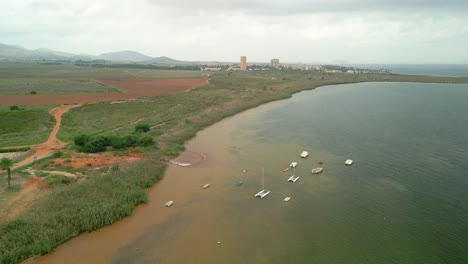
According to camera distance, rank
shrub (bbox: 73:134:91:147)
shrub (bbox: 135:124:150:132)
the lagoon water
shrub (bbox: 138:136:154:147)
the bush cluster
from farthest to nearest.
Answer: shrub (bbox: 135:124:150:132)
shrub (bbox: 138:136:154:147)
shrub (bbox: 73:134:91:147)
the bush cluster
the lagoon water

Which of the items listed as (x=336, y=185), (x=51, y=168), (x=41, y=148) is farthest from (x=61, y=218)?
(x=336, y=185)

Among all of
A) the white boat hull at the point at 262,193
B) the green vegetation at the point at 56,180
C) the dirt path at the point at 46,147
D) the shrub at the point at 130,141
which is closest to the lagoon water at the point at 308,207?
the white boat hull at the point at 262,193

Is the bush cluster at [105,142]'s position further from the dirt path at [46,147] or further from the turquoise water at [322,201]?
the turquoise water at [322,201]

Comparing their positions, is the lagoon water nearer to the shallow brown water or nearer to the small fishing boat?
the shallow brown water

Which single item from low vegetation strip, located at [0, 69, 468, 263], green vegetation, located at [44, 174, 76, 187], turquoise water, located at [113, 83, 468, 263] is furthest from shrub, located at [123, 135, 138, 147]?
green vegetation, located at [44, 174, 76, 187]

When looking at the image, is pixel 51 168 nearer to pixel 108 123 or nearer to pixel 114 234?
pixel 114 234
